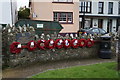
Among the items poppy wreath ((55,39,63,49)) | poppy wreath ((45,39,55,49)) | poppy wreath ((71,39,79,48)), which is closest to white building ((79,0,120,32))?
poppy wreath ((71,39,79,48))

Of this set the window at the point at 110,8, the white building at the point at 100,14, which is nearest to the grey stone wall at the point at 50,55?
the white building at the point at 100,14

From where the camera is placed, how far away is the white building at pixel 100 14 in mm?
29625

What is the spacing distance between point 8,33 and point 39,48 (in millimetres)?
1530

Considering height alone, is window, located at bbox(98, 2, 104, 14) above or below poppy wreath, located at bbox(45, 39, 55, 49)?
above

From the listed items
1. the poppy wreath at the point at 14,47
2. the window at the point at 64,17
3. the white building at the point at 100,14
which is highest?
the white building at the point at 100,14

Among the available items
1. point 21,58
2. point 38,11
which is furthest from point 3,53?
point 38,11

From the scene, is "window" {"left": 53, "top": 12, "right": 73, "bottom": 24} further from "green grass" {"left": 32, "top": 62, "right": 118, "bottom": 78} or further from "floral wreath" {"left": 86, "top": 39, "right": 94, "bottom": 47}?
"green grass" {"left": 32, "top": 62, "right": 118, "bottom": 78}

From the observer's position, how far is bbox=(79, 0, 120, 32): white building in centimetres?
2962

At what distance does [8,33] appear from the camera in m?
6.56

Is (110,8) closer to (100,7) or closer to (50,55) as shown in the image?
(100,7)

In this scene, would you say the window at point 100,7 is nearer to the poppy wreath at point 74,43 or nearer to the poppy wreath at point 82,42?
the poppy wreath at point 82,42

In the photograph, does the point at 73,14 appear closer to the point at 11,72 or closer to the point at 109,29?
the point at 109,29

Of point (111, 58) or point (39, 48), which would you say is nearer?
point (39, 48)

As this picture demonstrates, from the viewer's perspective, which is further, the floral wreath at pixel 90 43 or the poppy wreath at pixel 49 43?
the floral wreath at pixel 90 43
